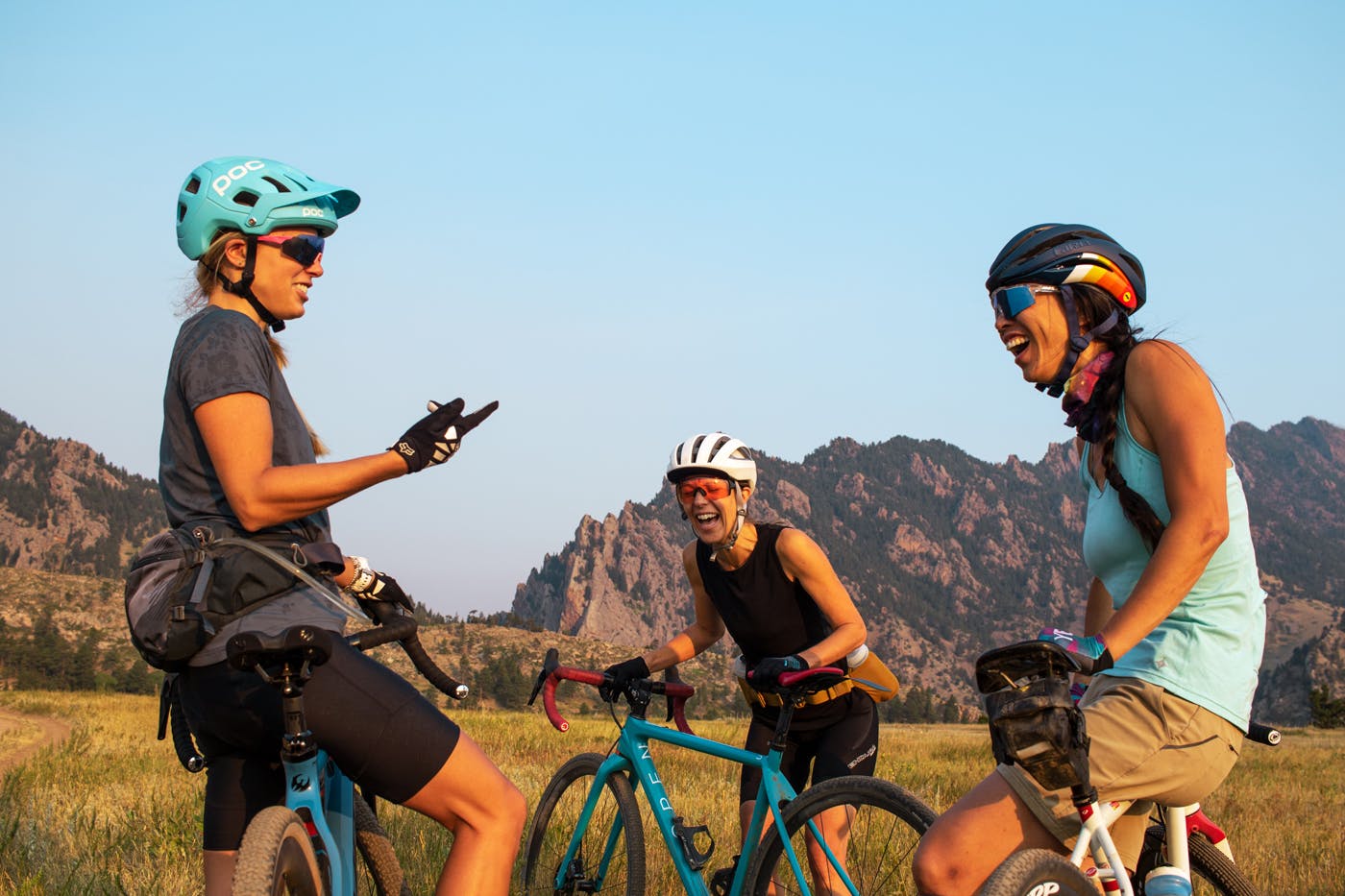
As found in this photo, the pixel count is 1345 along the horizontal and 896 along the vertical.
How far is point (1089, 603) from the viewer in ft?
12.4

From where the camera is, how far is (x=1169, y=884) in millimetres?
3145

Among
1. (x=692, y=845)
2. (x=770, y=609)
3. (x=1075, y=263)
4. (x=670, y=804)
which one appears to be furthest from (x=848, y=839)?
(x=1075, y=263)

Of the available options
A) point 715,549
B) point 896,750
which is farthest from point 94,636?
point 715,549

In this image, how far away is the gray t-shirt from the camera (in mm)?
3172

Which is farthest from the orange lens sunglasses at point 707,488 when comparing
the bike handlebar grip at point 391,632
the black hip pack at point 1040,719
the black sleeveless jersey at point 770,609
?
the black hip pack at point 1040,719

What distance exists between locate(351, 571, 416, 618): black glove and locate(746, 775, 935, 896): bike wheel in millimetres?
1604

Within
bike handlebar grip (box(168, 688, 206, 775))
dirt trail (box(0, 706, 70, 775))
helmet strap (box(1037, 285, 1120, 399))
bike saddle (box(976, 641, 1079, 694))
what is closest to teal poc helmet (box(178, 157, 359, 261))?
bike handlebar grip (box(168, 688, 206, 775))

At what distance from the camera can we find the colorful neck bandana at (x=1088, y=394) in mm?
3223

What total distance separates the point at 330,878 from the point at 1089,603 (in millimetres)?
2430

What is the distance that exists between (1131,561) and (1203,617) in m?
0.23

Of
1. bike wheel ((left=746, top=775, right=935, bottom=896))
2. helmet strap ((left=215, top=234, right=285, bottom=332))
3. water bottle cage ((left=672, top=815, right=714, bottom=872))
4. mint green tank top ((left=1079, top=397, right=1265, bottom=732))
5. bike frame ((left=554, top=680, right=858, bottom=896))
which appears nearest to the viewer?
mint green tank top ((left=1079, top=397, right=1265, bottom=732))

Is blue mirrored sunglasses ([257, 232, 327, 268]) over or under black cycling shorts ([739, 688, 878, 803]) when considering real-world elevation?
over

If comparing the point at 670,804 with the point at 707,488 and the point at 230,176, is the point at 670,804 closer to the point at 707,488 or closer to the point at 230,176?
the point at 707,488

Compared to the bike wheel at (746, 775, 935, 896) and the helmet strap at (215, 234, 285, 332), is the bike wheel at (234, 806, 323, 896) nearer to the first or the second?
the helmet strap at (215, 234, 285, 332)
